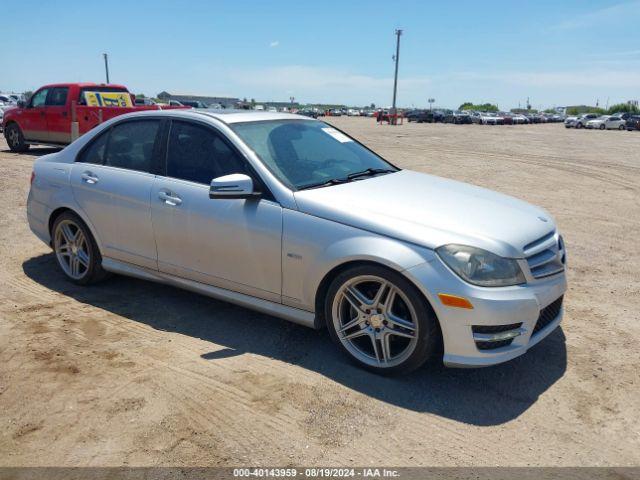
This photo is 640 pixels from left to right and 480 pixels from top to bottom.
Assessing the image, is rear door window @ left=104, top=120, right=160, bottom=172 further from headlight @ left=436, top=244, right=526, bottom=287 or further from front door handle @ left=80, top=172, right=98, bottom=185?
headlight @ left=436, top=244, right=526, bottom=287

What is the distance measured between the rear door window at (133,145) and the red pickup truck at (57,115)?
9288 mm

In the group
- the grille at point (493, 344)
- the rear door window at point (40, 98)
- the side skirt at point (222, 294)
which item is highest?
the rear door window at point (40, 98)

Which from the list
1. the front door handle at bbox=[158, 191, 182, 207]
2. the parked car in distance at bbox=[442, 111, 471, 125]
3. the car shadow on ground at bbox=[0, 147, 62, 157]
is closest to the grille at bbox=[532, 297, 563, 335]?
the front door handle at bbox=[158, 191, 182, 207]

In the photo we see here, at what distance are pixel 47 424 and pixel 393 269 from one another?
2.14 meters

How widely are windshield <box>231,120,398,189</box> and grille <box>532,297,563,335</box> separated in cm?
166

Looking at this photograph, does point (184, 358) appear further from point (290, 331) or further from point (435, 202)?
point (435, 202)

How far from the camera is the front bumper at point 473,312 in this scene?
10.2 ft

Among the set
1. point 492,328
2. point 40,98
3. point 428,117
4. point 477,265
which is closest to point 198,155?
point 477,265

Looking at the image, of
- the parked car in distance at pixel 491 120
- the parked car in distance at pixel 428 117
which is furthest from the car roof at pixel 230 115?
the parked car in distance at pixel 491 120

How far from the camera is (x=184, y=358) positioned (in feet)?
12.3

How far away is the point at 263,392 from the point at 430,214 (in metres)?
1.53

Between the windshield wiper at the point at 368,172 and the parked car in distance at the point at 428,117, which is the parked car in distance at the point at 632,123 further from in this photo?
the windshield wiper at the point at 368,172

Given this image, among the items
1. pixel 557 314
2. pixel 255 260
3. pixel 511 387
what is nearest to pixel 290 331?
pixel 255 260

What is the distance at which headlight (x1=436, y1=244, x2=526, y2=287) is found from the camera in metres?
3.14
